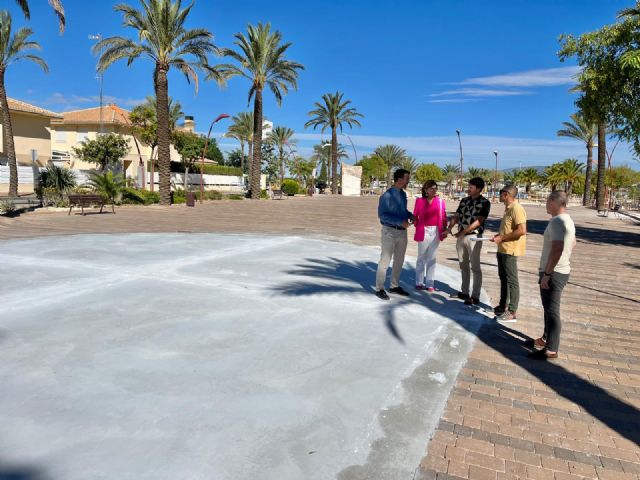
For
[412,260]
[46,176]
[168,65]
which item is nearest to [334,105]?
[168,65]

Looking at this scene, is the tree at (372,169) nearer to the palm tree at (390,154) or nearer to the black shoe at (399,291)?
the palm tree at (390,154)

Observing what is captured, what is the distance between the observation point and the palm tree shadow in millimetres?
3420

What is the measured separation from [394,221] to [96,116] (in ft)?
168

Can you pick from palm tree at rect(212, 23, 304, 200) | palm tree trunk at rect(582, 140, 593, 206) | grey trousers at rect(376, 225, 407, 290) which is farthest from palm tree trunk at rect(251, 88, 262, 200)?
palm tree trunk at rect(582, 140, 593, 206)

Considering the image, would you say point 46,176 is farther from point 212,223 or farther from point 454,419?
point 454,419

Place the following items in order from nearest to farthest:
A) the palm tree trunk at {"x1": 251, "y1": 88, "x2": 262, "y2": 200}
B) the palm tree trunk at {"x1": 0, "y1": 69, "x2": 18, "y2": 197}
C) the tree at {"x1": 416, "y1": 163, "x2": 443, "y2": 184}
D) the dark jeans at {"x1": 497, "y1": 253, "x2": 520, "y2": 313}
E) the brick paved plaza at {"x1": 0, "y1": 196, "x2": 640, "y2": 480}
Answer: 1. the brick paved plaza at {"x1": 0, "y1": 196, "x2": 640, "y2": 480}
2. the dark jeans at {"x1": 497, "y1": 253, "x2": 520, "y2": 313}
3. the palm tree trunk at {"x1": 0, "y1": 69, "x2": 18, "y2": 197}
4. the palm tree trunk at {"x1": 251, "y1": 88, "x2": 262, "y2": 200}
5. the tree at {"x1": 416, "y1": 163, "x2": 443, "y2": 184}

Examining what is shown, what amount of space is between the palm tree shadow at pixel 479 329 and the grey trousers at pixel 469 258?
318mm

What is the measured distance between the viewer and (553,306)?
→ 4.28 metres

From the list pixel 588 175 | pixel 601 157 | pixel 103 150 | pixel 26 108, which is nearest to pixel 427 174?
pixel 588 175

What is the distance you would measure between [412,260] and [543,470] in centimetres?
706

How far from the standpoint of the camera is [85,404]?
10.4 feet

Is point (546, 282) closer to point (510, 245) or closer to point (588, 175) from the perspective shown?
point (510, 245)

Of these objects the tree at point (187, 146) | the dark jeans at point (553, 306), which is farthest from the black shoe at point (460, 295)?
the tree at point (187, 146)

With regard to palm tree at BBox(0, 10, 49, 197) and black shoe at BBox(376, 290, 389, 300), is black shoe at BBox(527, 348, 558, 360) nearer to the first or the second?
black shoe at BBox(376, 290, 389, 300)
